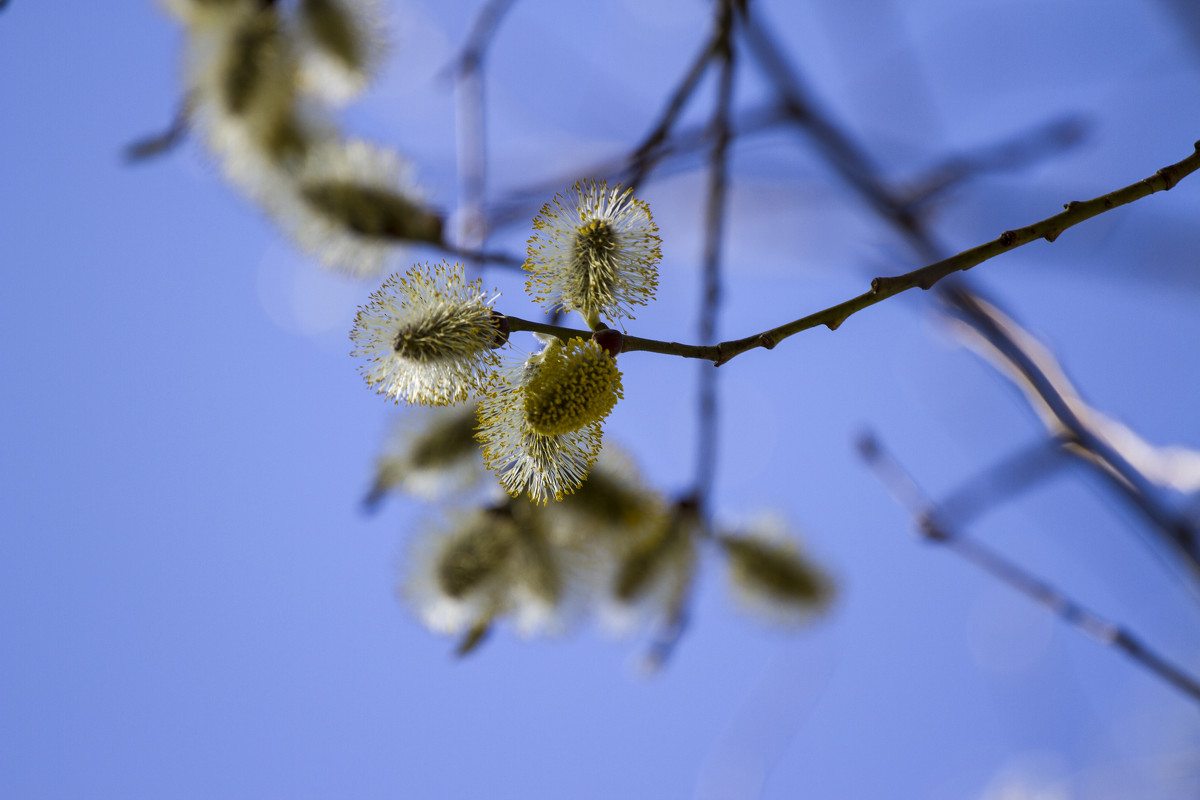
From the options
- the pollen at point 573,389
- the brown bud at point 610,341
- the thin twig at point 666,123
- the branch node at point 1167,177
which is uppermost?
the thin twig at point 666,123

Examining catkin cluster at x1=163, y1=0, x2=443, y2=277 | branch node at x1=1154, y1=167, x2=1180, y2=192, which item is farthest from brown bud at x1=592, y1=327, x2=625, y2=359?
catkin cluster at x1=163, y1=0, x2=443, y2=277

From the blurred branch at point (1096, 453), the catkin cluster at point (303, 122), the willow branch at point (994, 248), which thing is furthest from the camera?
the catkin cluster at point (303, 122)

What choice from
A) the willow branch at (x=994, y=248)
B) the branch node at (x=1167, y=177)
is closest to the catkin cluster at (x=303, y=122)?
the willow branch at (x=994, y=248)

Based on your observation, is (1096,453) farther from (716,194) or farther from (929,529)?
(716,194)

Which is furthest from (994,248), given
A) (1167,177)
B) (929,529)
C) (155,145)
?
(155,145)

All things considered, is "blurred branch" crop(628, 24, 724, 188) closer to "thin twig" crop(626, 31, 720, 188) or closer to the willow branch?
"thin twig" crop(626, 31, 720, 188)

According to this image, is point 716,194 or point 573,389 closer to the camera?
point 573,389

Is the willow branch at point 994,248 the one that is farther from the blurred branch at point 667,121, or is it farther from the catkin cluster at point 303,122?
the catkin cluster at point 303,122

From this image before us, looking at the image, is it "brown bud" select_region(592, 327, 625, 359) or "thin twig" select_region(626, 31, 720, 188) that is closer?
"brown bud" select_region(592, 327, 625, 359)
